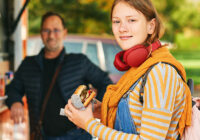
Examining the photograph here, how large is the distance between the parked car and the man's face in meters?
2.30

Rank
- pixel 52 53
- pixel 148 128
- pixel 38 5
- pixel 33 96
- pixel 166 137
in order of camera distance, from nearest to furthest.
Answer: pixel 148 128, pixel 166 137, pixel 33 96, pixel 52 53, pixel 38 5

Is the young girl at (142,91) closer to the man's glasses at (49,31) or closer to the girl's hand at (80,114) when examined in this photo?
the girl's hand at (80,114)

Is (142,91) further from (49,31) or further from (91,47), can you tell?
Answer: (91,47)

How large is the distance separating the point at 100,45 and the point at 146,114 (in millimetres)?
4407

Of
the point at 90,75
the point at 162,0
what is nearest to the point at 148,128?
the point at 90,75

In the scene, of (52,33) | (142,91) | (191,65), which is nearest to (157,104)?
(142,91)

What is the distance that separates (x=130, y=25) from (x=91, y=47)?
4194 millimetres

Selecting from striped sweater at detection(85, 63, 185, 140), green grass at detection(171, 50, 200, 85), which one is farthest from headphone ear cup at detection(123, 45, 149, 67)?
green grass at detection(171, 50, 200, 85)

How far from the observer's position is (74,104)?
148cm

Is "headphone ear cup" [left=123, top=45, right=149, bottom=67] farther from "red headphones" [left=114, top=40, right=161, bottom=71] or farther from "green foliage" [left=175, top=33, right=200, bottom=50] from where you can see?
"green foliage" [left=175, top=33, right=200, bottom=50]

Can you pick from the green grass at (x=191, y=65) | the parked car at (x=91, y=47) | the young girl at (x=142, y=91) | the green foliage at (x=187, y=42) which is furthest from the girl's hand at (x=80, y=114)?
the green foliage at (x=187, y=42)

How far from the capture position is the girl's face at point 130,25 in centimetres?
148

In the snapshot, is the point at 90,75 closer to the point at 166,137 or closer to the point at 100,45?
the point at 166,137

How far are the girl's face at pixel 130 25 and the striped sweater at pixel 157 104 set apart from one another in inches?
9.5
